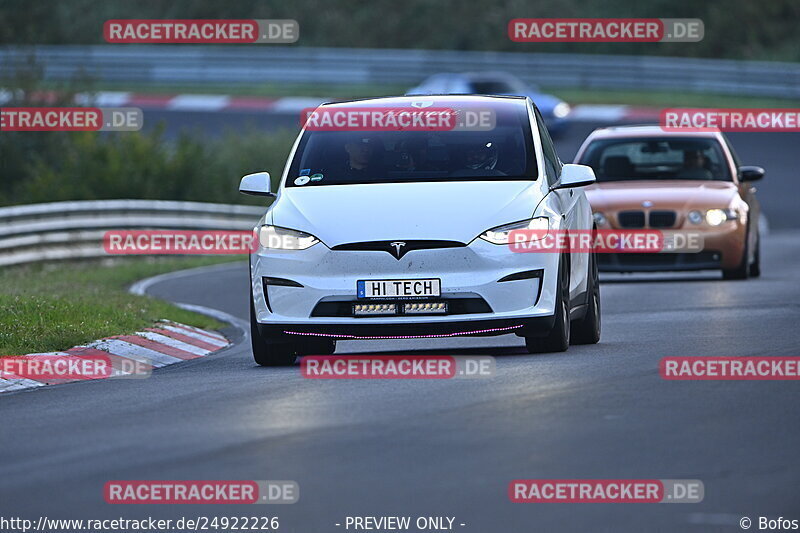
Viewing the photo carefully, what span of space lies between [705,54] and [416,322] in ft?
140

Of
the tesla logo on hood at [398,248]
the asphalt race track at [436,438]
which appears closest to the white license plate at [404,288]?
the tesla logo on hood at [398,248]

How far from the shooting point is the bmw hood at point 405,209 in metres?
11.3

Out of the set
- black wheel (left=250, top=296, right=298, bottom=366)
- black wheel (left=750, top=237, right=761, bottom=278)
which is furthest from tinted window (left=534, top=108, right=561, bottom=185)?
black wheel (left=750, top=237, right=761, bottom=278)

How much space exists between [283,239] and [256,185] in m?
0.95

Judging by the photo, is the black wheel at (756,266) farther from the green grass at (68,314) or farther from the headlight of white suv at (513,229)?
the headlight of white suv at (513,229)

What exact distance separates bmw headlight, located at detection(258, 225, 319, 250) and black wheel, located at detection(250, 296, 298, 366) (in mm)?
400

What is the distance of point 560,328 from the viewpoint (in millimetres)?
11609

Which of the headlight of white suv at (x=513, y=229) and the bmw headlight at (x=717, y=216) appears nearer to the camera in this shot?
the headlight of white suv at (x=513, y=229)

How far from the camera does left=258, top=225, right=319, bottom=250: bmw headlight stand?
11.4m

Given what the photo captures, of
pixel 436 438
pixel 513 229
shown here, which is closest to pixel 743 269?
pixel 513 229

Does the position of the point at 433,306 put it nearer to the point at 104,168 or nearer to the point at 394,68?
the point at 104,168

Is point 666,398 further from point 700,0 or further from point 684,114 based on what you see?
point 700,0

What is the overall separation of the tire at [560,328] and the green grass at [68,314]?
11.6ft

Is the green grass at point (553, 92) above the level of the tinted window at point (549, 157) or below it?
below
